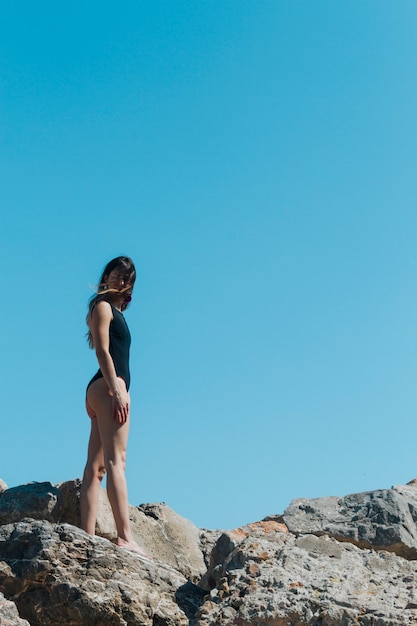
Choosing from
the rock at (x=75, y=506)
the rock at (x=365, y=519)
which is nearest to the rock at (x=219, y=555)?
the rock at (x=365, y=519)

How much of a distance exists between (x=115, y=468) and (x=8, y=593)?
1.53 m

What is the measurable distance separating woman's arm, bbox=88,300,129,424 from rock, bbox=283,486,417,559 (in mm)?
2034

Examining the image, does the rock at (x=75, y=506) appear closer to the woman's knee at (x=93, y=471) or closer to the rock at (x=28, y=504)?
the rock at (x=28, y=504)

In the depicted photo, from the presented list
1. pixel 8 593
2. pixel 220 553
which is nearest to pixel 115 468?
pixel 220 553

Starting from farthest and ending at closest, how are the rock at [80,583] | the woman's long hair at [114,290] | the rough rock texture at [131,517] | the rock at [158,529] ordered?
the rough rock texture at [131,517] → the rock at [158,529] → the woman's long hair at [114,290] → the rock at [80,583]

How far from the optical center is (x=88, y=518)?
695 centimetres

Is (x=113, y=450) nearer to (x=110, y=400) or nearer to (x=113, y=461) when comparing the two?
(x=113, y=461)

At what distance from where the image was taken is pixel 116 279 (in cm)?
746

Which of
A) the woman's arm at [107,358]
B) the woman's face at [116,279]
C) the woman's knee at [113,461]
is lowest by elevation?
the woman's knee at [113,461]

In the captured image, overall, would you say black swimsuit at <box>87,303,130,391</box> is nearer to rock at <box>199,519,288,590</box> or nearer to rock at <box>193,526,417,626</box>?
A: rock at <box>199,519,288,590</box>

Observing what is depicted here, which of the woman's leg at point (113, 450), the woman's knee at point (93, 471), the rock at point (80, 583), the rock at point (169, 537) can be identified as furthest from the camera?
the rock at point (169, 537)

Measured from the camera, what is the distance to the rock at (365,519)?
290 inches

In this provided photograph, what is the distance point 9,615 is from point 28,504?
10.2 ft

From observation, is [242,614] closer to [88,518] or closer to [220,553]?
[220,553]
